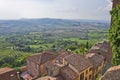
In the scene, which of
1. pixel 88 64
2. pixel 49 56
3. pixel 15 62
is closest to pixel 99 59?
pixel 88 64

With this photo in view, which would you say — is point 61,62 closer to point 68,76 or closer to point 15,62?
point 68,76

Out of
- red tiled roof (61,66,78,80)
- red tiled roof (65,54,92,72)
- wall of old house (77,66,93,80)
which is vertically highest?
red tiled roof (65,54,92,72)

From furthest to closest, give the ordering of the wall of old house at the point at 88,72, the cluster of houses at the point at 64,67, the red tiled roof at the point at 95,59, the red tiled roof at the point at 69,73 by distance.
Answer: the red tiled roof at the point at 95,59 → the wall of old house at the point at 88,72 → the cluster of houses at the point at 64,67 → the red tiled roof at the point at 69,73

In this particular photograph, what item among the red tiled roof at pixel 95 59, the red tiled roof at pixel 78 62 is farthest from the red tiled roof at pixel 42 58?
the red tiled roof at pixel 95 59

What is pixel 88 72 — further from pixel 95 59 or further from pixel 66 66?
pixel 95 59

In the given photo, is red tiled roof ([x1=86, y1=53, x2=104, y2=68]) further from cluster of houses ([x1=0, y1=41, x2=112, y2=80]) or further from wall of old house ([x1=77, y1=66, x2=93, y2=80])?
wall of old house ([x1=77, y1=66, x2=93, y2=80])

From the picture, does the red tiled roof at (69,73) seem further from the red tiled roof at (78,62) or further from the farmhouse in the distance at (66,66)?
the red tiled roof at (78,62)

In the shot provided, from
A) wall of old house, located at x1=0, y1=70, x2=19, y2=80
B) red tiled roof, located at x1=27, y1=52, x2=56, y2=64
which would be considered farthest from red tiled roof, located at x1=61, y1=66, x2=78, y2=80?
wall of old house, located at x1=0, y1=70, x2=19, y2=80

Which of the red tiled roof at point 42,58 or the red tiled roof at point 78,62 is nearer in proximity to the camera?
the red tiled roof at point 78,62

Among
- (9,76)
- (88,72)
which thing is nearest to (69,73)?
(88,72)
